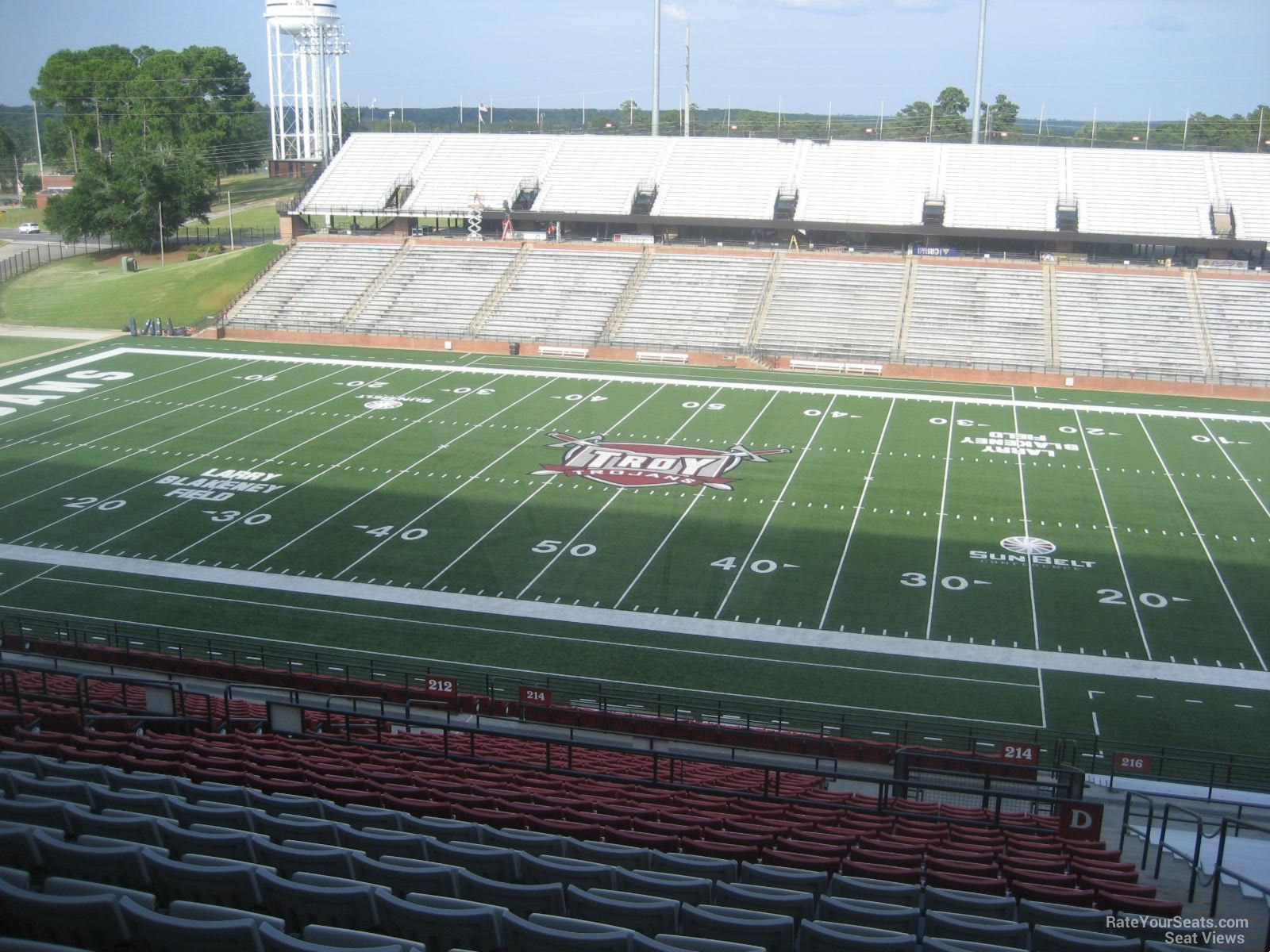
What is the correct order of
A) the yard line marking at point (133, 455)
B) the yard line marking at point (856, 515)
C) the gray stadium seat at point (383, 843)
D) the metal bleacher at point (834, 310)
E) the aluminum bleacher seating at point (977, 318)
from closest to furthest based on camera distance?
the gray stadium seat at point (383, 843), the yard line marking at point (856, 515), the yard line marking at point (133, 455), the aluminum bleacher seating at point (977, 318), the metal bleacher at point (834, 310)

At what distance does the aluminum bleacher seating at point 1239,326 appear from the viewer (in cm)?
3694

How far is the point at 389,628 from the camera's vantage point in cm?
1889

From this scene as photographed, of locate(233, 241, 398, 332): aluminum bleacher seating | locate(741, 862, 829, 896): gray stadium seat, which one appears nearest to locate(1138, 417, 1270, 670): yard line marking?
locate(741, 862, 829, 896): gray stadium seat

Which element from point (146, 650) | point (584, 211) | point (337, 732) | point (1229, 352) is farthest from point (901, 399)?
point (337, 732)

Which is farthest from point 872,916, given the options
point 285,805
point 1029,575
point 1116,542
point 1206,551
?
point 1206,551

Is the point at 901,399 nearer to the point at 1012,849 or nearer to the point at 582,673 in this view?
the point at 582,673

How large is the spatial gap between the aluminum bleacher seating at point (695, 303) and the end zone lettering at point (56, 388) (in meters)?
16.7

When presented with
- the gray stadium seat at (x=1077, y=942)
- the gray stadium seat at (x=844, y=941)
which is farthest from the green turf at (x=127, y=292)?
the gray stadium seat at (x=1077, y=942)

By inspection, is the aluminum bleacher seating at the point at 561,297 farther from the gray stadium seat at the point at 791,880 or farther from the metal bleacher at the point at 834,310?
the gray stadium seat at the point at 791,880

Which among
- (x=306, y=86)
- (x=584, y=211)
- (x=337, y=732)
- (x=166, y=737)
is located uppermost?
(x=306, y=86)

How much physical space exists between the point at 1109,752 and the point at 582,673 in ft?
23.9

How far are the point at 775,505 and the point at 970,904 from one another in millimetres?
19018

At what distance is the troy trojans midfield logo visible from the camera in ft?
86.3

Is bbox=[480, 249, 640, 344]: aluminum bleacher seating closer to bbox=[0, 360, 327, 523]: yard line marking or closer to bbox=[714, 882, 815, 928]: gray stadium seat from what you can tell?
bbox=[0, 360, 327, 523]: yard line marking
